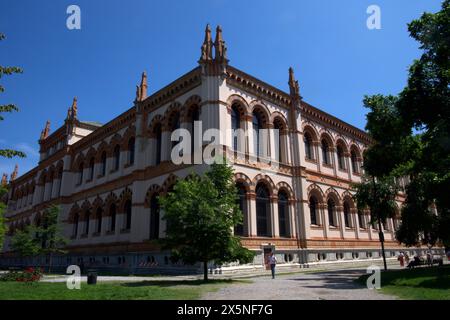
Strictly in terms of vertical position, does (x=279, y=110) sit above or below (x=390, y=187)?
above

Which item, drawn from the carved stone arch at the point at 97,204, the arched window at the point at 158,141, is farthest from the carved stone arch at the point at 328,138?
the carved stone arch at the point at 97,204

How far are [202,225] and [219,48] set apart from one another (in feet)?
46.3

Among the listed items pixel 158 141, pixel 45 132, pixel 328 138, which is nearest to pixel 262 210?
pixel 158 141

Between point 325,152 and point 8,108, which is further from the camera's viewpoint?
point 325,152

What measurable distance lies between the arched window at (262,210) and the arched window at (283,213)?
1.42 meters

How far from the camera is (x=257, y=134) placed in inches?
1078

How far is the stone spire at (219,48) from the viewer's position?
82.6ft

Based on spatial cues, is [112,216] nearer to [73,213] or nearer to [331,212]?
[73,213]

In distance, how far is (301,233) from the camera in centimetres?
2725
